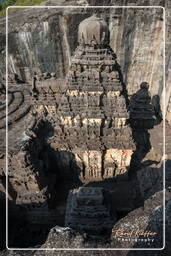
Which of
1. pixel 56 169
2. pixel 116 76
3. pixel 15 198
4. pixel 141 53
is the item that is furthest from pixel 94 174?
pixel 141 53

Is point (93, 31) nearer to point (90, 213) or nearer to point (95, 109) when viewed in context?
point (95, 109)

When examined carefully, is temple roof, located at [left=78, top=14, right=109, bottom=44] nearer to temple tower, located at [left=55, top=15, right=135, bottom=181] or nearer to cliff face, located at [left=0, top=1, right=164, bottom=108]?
temple tower, located at [left=55, top=15, right=135, bottom=181]

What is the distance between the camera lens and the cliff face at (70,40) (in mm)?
19609

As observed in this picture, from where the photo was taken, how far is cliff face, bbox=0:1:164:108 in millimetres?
19609

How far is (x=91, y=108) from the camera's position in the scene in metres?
13.2

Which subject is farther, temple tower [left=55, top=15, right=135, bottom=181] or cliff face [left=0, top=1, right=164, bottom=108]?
cliff face [left=0, top=1, right=164, bottom=108]

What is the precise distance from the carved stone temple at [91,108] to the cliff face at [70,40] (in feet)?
16.3

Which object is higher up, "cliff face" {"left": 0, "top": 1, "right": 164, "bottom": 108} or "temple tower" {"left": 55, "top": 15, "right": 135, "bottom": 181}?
"cliff face" {"left": 0, "top": 1, "right": 164, "bottom": 108}

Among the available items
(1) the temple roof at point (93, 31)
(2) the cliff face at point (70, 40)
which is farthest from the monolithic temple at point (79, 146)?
(2) the cliff face at point (70, 40)

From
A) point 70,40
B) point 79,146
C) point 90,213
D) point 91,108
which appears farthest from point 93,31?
point 70,40

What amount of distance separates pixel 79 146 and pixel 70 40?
10846mm

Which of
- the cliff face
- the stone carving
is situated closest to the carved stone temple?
the stone carving

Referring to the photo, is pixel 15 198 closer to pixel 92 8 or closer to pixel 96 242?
pixel 96 242

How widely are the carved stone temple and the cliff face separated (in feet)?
16.3
